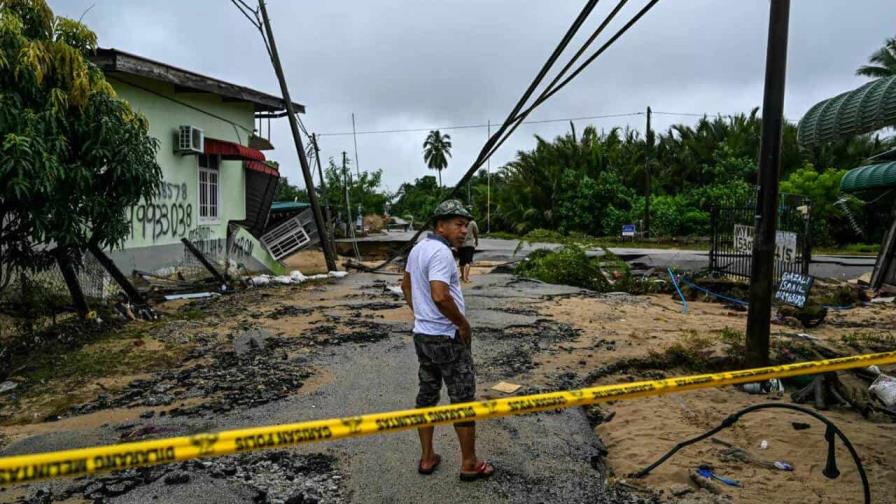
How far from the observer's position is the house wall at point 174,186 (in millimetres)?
11219

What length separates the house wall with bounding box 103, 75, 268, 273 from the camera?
1122cm

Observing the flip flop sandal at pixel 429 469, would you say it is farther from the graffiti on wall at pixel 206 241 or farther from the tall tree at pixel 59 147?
the graffiti on wall at pixel 206 241

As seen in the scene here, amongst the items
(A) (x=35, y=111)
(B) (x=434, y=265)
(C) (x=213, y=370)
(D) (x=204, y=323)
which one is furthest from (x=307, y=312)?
(B) (x=434, y=265)

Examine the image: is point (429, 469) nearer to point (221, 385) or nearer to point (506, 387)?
point (506, 387)

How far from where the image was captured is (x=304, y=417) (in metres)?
4.20

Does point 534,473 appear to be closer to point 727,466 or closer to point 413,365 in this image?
point 727,466

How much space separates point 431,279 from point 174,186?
1111 centimetres

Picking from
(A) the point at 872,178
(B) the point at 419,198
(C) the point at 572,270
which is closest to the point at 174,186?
(C) the point at 572,270

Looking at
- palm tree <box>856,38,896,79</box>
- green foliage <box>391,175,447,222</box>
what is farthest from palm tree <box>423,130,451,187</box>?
palm tree <box>856,38,896,79</box>

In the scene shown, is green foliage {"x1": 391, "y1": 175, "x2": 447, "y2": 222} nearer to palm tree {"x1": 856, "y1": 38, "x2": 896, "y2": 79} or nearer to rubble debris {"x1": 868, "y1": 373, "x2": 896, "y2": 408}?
palm tree {"x1": 856, "y1": 38, "x2": 896, "y2": 79}

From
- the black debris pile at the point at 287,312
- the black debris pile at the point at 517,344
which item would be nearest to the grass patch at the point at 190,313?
the black debris pile at the point at 287,312

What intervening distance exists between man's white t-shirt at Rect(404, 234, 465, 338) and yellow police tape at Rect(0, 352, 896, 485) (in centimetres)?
89

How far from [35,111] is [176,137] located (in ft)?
23.2

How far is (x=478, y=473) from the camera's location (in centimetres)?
324
